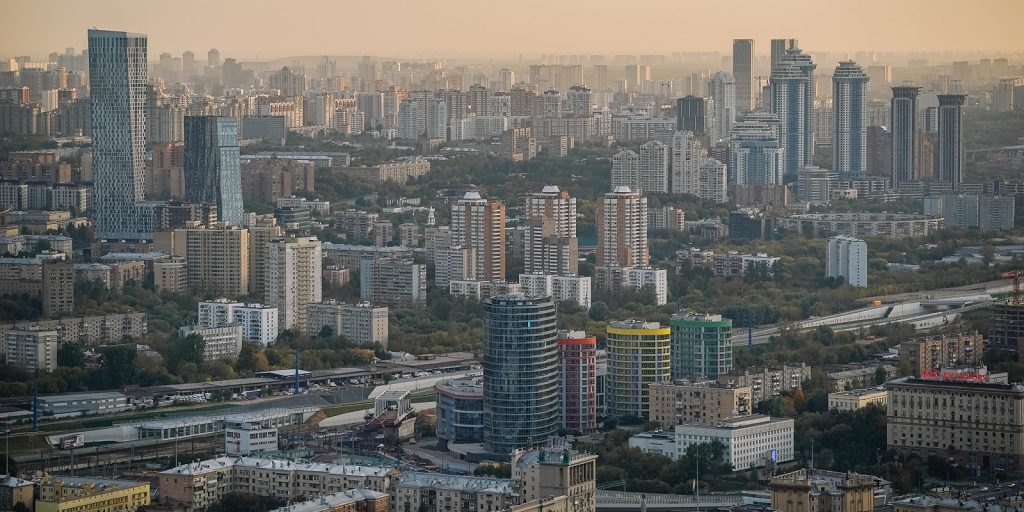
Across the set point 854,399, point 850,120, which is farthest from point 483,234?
point 850,120

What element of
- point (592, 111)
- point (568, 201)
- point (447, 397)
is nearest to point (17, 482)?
point (447, 397)

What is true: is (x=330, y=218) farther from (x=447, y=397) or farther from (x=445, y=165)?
(x=447, y=397)

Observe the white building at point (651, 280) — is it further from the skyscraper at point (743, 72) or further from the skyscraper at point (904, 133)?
the skyscraper at point (743, 72)

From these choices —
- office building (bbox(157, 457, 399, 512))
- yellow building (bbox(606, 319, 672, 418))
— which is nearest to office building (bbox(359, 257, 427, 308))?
yellow building (bbox(606, 319, 672, 418))

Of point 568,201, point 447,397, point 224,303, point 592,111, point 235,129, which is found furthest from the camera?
point 592,111

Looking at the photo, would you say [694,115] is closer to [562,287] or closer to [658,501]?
[562,287]
